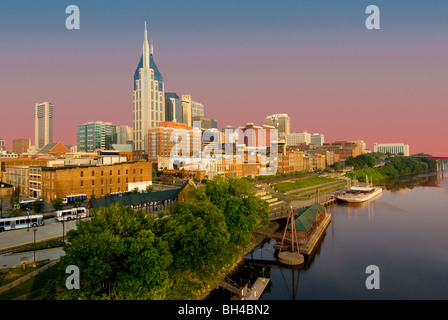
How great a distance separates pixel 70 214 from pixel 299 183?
225ft

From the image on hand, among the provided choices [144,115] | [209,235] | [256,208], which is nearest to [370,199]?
[256,208]

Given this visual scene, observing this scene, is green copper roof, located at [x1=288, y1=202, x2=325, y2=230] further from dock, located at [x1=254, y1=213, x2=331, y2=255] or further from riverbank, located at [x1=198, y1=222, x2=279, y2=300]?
riverbank, located at [x1=198, y1=222, x2=279, y2=300]

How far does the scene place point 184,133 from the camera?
15950cm

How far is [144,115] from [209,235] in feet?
582

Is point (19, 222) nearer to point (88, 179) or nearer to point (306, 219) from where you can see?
point (88, 179)

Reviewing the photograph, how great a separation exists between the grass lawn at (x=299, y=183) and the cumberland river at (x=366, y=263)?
84.5ft

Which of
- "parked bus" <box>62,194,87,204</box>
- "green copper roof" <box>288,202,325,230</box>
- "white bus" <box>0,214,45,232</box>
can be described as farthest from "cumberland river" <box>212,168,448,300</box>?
"parked bus" <box>62,194,87,204</box>

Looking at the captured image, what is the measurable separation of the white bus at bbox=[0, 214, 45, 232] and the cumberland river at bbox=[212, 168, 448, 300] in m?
27.2

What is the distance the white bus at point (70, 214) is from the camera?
40.4 meters

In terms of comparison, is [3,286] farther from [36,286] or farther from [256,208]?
[256,208]

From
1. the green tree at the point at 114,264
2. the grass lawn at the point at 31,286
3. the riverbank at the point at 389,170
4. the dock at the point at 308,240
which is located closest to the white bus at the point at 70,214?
the grass lawn at the point at 31,286

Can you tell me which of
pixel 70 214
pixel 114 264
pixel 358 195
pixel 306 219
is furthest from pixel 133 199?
pixel 358 195

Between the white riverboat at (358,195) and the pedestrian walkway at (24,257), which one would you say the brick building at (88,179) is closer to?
the pedestrian walkway at (24,257)

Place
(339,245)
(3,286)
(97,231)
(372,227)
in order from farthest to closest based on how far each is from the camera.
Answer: (372,227), (339,245), (3,286), (97,231)
